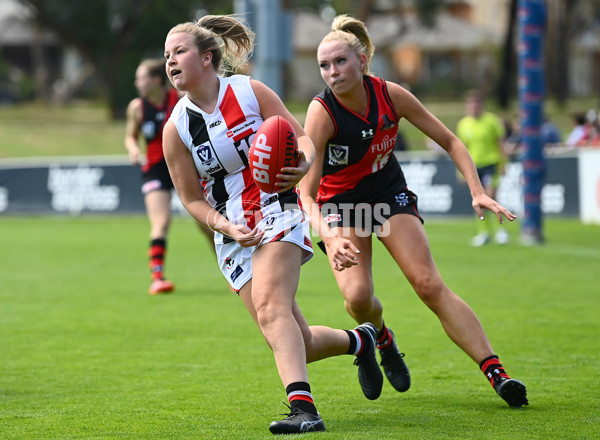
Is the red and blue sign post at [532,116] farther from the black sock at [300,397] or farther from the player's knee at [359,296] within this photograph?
the black sock at [300,397]

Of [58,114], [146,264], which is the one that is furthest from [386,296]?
[58,114]

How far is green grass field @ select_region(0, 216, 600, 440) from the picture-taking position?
16.3 ft

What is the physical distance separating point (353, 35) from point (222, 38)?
87cm

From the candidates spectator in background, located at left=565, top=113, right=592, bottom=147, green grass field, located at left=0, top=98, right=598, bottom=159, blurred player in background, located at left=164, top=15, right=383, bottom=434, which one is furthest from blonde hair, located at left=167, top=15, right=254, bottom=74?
green grass field, located at left=0, top=98, right=598, bottom=159

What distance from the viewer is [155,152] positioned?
1047 centimetres

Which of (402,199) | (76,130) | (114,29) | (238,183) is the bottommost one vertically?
(76,130)

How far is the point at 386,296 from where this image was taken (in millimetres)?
10062

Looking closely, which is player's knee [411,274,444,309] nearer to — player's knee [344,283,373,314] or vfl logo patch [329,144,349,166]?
player's knee [344,283,373,314]

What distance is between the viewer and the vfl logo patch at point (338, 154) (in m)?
5.62

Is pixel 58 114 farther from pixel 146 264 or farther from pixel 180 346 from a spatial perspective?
pixel 180 346

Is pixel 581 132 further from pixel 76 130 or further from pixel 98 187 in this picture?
pixel 76 130

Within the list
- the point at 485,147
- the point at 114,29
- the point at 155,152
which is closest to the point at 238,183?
the point at 155,152

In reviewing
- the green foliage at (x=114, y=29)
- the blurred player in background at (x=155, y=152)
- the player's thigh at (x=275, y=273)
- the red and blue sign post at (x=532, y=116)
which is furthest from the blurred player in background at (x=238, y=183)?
the green foliage at (x=114, y=29)

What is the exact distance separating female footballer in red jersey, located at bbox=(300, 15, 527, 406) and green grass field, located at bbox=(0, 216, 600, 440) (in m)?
0.39
